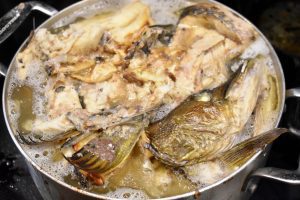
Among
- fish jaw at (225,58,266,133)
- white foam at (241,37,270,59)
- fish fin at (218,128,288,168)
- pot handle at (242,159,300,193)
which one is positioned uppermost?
white foam at (241,37,270,59)

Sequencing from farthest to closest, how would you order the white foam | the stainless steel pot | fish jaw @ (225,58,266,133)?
the white foam < fish jaw @ (225,58,266,133) < the stainless steel pot

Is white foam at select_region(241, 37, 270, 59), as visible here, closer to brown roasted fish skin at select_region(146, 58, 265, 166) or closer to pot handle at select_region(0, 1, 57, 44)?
brown roasted fish skin at select_region(146, 58, 265, 166)

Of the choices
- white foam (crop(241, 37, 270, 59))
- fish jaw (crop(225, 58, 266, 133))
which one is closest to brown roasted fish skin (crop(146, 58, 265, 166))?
fish jaw (crop(225, 58, 266, 133))

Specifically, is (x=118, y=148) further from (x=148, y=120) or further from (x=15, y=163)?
(x=15, y=163)

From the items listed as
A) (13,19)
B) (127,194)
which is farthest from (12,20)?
(127,194)

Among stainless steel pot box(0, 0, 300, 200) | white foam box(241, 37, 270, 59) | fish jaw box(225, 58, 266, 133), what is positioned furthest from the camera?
white foam box(241, 37, 270, 59)
